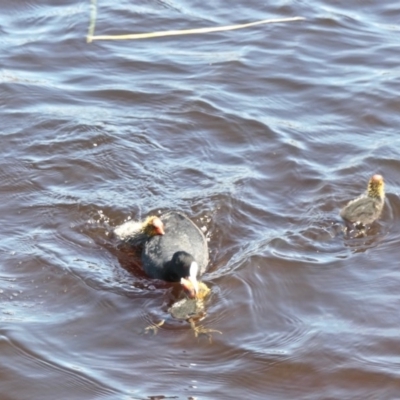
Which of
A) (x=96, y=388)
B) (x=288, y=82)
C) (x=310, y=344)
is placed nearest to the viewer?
(x=96, y=388)

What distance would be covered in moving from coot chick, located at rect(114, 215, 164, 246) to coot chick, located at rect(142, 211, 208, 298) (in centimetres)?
6

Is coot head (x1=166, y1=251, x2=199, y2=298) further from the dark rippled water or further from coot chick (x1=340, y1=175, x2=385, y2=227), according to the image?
coot chick (x1=340, y1=175, x2=385, y2=227)

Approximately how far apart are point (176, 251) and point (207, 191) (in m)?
0.96

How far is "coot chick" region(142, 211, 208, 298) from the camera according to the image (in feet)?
21.7

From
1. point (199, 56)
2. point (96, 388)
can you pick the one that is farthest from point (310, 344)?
point (199, 56)

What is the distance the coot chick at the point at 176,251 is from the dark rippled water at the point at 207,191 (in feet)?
0.41

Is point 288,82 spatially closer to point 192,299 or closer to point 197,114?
point 197,114

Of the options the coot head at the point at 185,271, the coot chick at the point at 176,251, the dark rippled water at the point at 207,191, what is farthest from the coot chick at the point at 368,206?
the coot head at the point at 185,271

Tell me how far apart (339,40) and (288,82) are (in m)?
1.32

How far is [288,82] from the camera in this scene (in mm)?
9594

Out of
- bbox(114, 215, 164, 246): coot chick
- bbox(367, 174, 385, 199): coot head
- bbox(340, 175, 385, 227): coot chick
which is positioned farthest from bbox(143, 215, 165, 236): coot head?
bbox(367, 174, 385, 199): coot head

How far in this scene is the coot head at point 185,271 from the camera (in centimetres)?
630

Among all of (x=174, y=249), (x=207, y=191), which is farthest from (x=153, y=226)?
(x=207, y=191)

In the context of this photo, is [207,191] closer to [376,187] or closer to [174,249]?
[174,249]
